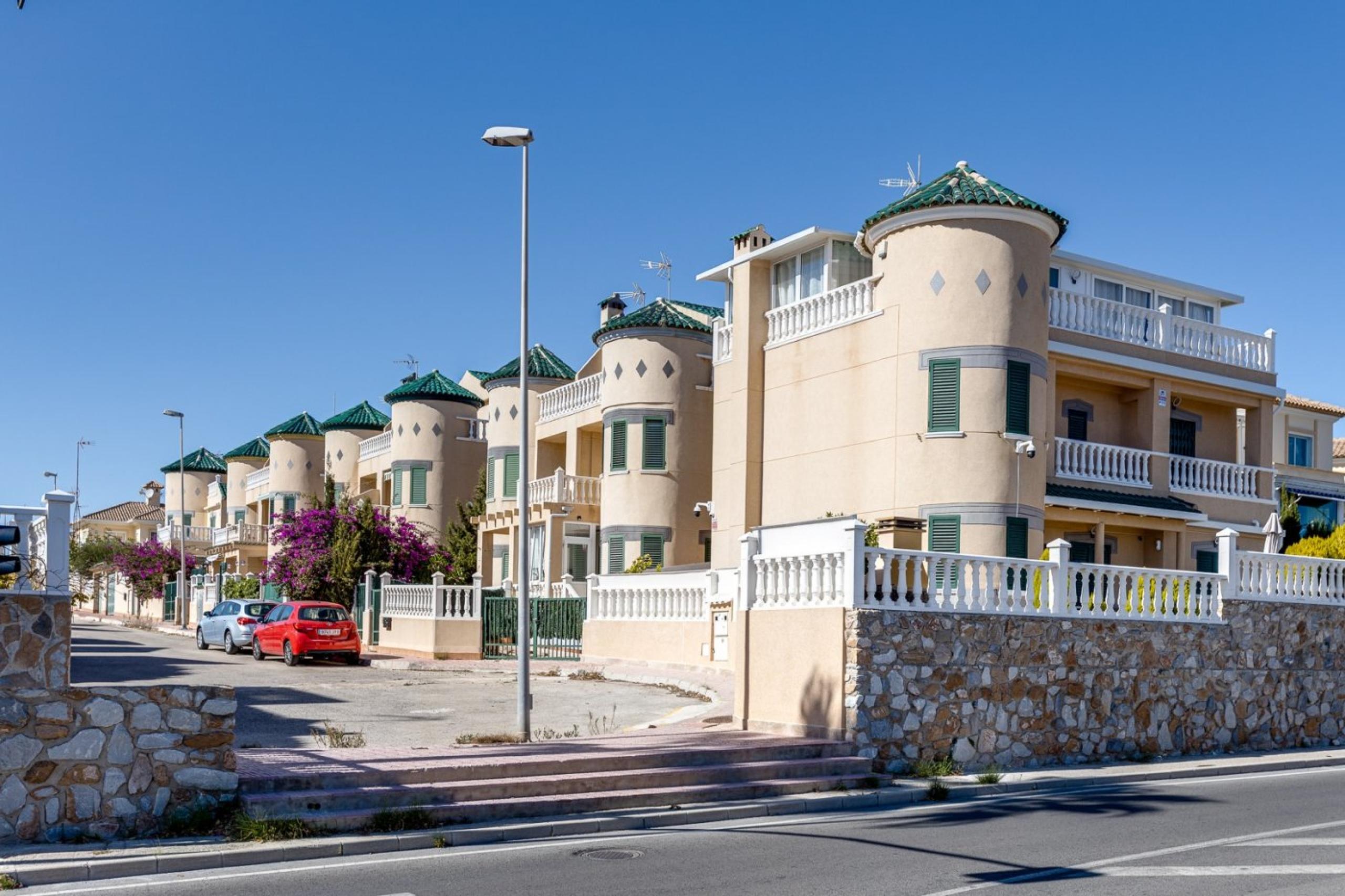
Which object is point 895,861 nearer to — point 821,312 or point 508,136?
point 508,136

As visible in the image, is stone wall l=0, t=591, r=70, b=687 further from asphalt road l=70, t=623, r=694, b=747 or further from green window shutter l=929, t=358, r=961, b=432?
green window shutter l=929, t=358, r=961, b=432

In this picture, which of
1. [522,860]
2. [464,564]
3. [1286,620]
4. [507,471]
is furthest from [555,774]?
[464,564]

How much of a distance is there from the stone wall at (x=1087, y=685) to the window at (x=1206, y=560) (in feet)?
29.7

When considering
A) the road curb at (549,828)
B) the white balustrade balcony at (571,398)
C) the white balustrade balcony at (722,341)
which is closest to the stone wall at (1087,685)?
the road curb at (549,828)

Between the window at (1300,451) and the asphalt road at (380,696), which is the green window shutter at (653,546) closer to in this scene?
the asphalt road at (380,696)

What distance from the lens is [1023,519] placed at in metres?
26.2

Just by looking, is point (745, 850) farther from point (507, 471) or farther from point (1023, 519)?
point (507, 471)

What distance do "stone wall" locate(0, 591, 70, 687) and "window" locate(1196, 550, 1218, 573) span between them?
2542 cm

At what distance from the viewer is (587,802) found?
13.2 metres

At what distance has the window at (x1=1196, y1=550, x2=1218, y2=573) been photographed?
101 ft

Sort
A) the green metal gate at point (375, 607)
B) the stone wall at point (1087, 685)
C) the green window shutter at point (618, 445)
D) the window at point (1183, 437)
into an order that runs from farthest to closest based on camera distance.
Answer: the green metal gate at point (375, 607) → the green window shutter at point (618, 445) → the window at point (1183, 437) → the stone wall at point (1087, 685)

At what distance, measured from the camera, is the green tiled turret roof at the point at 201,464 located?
83688 mm

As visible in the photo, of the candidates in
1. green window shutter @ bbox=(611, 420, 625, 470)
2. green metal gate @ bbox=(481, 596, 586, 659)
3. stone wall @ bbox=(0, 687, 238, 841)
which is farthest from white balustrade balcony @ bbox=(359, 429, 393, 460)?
stone wall @ bbox=(0, 687, 238, 841)

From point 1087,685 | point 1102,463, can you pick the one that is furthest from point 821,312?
point 1087,685
